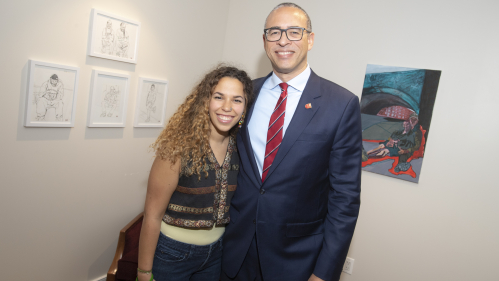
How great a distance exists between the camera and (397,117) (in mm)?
2367

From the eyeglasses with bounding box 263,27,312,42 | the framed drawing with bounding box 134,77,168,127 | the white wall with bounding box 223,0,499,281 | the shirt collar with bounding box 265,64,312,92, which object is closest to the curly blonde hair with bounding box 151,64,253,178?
the shirt collar with bounding box 265,64,312,92

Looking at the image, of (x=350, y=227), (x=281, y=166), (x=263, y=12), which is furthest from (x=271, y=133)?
(x=263, y=12)

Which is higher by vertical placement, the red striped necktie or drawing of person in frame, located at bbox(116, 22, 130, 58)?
drawing of person in frame, located at bbox(116, 22, 130, 58)

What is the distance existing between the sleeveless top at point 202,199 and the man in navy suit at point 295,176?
92mm

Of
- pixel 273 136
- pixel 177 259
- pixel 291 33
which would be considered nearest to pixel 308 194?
pixel 273 136

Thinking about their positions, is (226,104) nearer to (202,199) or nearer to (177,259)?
(202,199)

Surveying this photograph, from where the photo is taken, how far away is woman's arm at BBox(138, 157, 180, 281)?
144 centimetres

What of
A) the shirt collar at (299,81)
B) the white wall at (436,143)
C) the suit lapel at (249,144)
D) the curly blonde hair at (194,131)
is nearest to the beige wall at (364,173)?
the white wall at (436,143)

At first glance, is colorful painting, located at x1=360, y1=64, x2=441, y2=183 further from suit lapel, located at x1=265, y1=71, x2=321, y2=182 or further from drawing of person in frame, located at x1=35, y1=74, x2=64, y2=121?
drawing of person in frame, located at x1=35, y1=74, x2=64, y2=121

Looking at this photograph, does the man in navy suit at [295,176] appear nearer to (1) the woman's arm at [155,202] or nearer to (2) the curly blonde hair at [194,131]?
(2) the curly blonde hair at [194,131]

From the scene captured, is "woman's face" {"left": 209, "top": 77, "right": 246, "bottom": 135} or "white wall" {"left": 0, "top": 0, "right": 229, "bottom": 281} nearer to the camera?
"woman's face" {"left": 209, "top": 77, "right": 246, "bottom": 135}

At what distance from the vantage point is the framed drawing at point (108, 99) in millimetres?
2186

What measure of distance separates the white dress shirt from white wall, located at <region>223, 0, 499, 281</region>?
1.10m

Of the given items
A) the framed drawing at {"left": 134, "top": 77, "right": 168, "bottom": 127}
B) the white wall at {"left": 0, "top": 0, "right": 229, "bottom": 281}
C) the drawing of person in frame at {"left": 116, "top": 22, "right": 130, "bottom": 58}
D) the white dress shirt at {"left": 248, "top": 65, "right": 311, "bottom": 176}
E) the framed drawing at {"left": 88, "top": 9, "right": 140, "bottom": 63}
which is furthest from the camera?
the framed drawing at {"left": 134, "top": 77, "right": 168, "bottom": 127}
